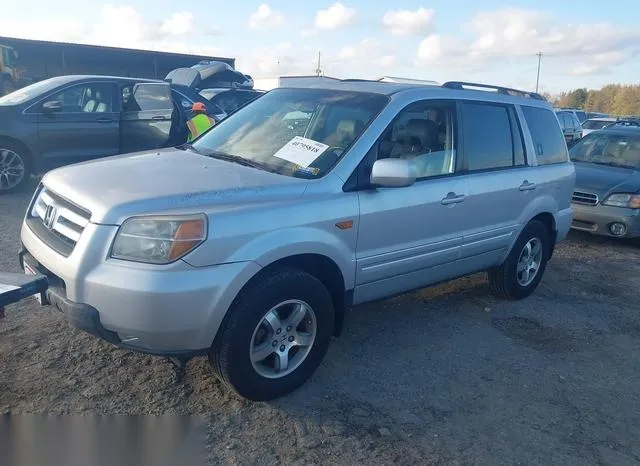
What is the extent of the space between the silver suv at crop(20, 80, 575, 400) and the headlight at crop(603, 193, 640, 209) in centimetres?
324

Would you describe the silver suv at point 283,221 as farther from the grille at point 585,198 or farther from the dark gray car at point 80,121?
the dark gray car at point 80,121

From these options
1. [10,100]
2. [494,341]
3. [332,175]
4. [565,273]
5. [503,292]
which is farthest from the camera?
[10,100]

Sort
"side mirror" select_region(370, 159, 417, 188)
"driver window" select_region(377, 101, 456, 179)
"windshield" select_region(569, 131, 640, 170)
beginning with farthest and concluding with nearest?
"windshield" select_region(569, 131, 640, 170)
"driver window" select_region(377, 101, 456, 179)
"side mirror" select_region(370, 159, 417, 188)

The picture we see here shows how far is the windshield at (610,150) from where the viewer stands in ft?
29.3

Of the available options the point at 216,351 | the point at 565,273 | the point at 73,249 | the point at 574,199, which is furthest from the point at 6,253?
the point at 574,199

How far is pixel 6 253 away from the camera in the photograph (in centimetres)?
569

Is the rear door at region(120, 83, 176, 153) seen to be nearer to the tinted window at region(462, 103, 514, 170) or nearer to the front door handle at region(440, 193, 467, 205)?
the tinted window at region(462, 103, 514, 170)

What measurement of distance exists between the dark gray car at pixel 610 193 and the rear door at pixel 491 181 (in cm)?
324

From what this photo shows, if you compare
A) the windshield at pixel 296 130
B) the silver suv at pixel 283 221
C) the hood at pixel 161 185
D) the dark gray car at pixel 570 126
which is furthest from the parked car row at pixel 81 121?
the dark gray car at pixel 570 126

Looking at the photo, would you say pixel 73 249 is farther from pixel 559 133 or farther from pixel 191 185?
pixel 559 133

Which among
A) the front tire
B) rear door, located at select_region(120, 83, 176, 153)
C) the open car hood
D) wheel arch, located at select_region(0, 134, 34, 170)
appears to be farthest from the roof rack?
the open car hood

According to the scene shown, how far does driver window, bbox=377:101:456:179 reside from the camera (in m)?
4.04

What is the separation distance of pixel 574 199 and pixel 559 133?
268 cm

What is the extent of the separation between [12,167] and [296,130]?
5.48 meters
